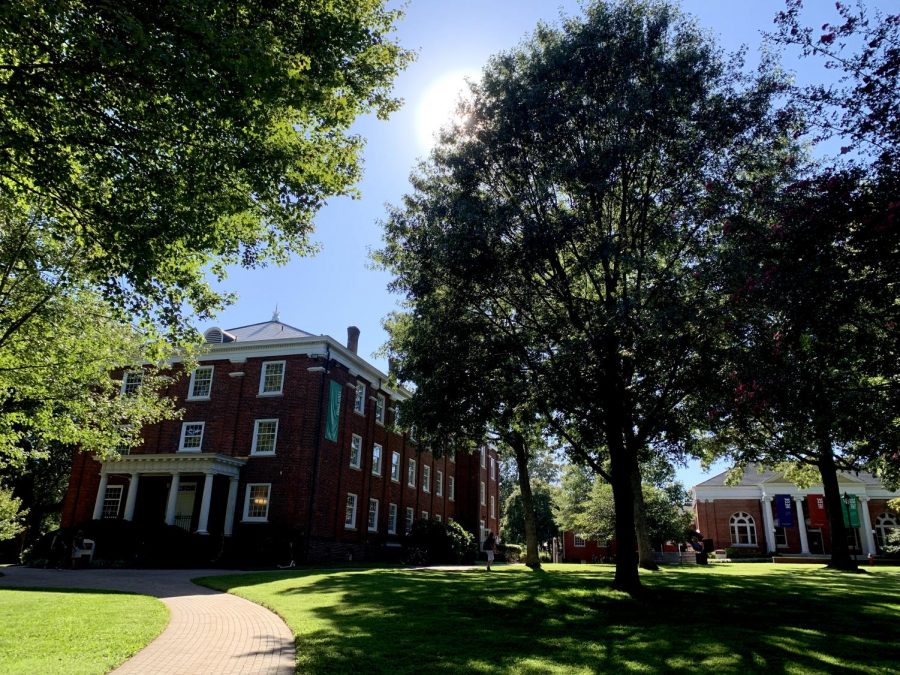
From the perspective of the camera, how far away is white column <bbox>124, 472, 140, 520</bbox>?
89.2ft

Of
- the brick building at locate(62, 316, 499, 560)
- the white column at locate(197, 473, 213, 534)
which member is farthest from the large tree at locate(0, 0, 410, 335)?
the white column at locate(197, 473, 213, 534)

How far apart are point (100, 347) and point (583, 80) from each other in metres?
16.1

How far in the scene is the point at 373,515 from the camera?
32812 millimetres

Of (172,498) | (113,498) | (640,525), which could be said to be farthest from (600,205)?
(113,498)

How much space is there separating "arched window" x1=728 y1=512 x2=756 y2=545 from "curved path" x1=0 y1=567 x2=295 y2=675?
47.3 metres

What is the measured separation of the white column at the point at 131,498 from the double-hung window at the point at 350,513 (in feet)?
31.9

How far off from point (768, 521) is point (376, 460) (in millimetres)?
35007

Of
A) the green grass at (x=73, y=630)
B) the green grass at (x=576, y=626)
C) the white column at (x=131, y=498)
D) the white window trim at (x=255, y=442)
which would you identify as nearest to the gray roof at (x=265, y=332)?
the white window trim at (x=255, y=442)

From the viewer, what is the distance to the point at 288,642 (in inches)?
340

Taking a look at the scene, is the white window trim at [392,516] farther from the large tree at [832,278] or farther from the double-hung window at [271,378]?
the large tree at [832,278]

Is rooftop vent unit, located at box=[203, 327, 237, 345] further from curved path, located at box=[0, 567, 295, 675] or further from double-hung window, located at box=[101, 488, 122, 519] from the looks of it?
curved path, located at box=[0, 567, 295, 675]

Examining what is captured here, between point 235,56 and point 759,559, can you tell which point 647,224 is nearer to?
point 235,56

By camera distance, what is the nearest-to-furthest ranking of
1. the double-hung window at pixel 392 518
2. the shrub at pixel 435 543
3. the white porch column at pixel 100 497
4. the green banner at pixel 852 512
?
the white porch column at pixel 100 497 → the shrub at pixel 435 543 → the double-hung window at pixel 392 518 → the green banner at pixel 852 512

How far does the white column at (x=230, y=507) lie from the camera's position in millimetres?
27062
